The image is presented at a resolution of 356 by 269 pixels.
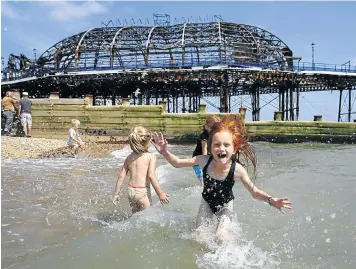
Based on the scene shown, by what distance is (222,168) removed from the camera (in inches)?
164

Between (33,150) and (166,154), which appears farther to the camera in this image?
(33,150)

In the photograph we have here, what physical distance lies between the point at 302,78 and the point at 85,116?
65.8 ft

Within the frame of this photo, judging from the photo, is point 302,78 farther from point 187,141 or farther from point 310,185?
point 310,185

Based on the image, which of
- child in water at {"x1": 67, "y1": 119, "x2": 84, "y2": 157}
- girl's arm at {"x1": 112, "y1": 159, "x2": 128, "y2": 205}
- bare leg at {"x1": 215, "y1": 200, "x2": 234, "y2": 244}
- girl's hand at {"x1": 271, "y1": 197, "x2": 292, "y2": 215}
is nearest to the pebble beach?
child in water at {"x1": 67, "y1": 119, "x2": 84, "y2": 157}

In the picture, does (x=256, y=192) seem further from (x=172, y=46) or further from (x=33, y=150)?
(x=172, y=46)

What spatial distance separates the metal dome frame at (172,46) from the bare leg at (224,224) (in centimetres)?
2682

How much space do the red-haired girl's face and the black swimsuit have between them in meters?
0.24

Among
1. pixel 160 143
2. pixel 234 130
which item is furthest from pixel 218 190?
pixel 160 143

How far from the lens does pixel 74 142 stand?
1209cm

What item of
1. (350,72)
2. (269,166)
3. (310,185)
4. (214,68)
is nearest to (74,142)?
(269,166)

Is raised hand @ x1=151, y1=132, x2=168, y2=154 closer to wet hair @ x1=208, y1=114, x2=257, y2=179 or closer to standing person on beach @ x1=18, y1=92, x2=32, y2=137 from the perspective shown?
wet hair @ x1=208, y1=114, x2=257, y2=179

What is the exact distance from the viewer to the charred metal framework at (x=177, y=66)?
→ 101 ft

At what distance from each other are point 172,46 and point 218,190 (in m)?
29.8

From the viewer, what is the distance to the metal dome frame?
31.8m
